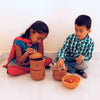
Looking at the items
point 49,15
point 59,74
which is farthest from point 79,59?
point 49,15

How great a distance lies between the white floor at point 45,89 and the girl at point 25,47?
0.07 metres

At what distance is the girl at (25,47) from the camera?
1084mm

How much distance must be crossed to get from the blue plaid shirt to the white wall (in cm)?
15

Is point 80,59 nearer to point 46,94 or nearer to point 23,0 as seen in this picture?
point 46,94

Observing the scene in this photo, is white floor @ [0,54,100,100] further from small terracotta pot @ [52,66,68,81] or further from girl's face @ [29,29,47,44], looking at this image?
girl's face @ [29,29,47,44]

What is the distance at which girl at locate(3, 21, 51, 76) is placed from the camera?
108 centimetres

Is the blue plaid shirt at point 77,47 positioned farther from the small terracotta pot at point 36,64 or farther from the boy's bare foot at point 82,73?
the small terracotta pot at point 36,64

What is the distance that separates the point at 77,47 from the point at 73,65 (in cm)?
15

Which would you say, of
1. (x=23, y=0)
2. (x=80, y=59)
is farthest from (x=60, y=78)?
(x=23, y=0)

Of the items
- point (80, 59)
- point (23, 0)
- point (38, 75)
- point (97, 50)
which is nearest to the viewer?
point (38, 75)

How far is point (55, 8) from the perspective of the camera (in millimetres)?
A: 1281

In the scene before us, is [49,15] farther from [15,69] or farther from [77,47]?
[15,69]

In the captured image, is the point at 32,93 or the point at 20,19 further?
the point at 20,19

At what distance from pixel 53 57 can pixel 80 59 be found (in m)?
0.36
